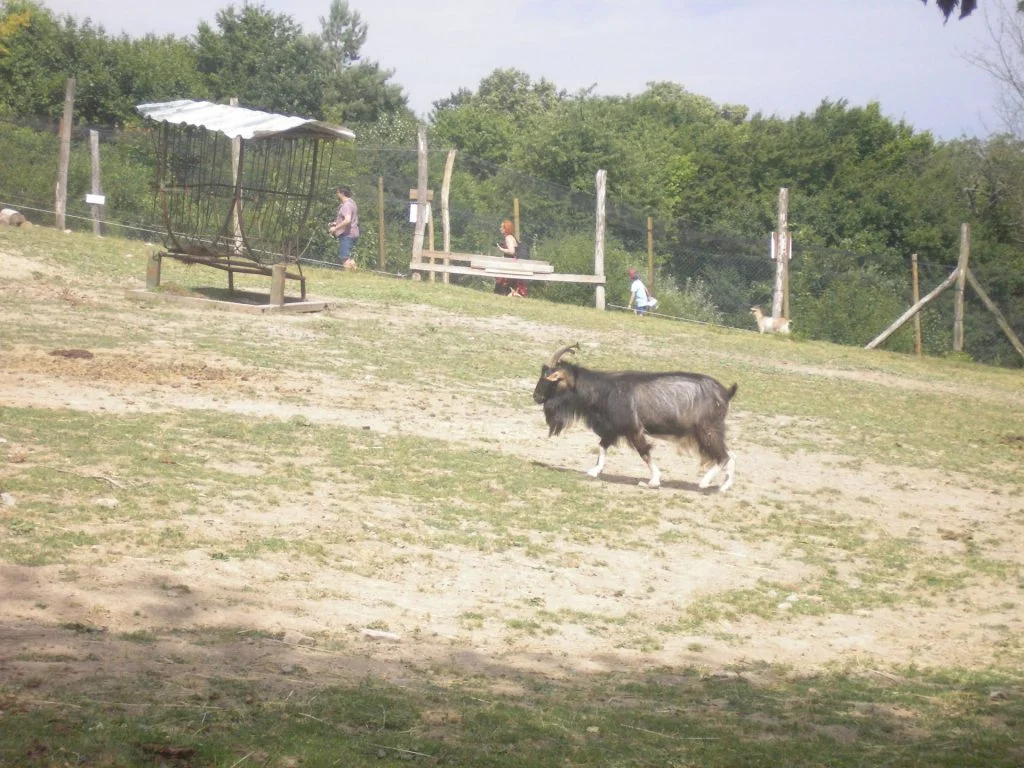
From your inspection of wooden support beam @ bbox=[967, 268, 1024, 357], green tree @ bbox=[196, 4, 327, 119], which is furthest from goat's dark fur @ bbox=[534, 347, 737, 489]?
green tree @ bbox=[196, 4, 327, 119]

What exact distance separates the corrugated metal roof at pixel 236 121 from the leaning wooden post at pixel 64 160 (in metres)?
6.46

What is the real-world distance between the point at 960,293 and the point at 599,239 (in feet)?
25.0

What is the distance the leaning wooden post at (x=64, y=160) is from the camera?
26.5 metres

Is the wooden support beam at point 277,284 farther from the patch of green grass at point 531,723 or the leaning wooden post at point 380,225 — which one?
the patch of green grass at point 531,723

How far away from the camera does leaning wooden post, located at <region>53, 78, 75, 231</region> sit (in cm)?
2655

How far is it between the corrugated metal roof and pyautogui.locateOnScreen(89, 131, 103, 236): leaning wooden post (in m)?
6.51

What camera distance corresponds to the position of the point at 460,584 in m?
8.42

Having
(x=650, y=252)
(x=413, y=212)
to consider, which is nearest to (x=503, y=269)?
(x=413, y=212)

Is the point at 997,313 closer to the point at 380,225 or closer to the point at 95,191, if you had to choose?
the point at 380,225

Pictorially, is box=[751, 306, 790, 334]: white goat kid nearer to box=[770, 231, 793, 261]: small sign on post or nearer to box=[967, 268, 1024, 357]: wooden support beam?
box=[770, 231, 793, 261]: small sign on post

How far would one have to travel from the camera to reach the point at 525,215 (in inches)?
1178

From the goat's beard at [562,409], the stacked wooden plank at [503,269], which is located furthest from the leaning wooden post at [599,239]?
the goat's beard at [562,409]

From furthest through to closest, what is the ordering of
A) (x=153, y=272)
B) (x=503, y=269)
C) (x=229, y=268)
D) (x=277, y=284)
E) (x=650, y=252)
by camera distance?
(x=650, y=252), (x=503, y=269), (x=153, y=272), (x=229, y=268), (x=277, y=284)

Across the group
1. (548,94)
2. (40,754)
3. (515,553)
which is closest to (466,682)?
(40,754)
